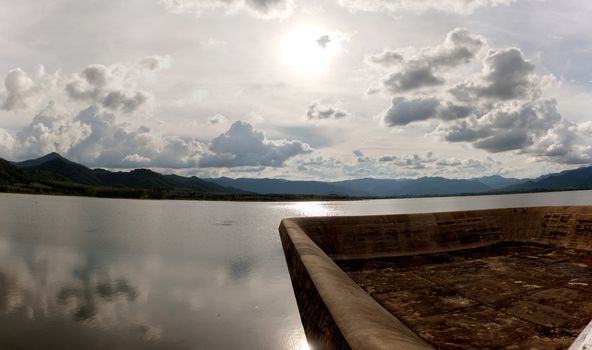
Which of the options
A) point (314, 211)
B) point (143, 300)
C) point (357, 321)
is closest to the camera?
point (357, 321)

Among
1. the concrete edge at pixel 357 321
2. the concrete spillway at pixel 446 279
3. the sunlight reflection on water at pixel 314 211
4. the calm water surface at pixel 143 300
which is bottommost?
the sunlight reflection on water at pixel 314 211

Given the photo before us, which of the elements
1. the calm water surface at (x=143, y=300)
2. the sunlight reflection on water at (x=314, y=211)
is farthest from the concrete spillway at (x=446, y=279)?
the sunlight reflection on water at (x=314, y=211)

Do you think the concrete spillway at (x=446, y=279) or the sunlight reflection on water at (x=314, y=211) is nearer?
the concrete spillway at (x=446, y=279)

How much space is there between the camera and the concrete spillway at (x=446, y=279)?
15.3 feet

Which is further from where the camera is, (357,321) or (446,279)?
(446,279)

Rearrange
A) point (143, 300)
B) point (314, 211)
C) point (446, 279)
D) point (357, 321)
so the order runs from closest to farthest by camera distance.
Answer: point (357, 321) < point (446, 279) < point (143, 300) < point (314, 211)

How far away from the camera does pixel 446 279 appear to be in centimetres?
887

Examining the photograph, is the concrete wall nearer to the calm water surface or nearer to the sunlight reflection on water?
the calm water surface

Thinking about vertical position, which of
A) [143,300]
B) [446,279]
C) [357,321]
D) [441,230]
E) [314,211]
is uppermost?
[357,321]

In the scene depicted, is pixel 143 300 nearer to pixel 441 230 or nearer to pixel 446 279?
pixel 446 279

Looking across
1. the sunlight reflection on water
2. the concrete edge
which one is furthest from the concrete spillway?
the sunlight reflection on water

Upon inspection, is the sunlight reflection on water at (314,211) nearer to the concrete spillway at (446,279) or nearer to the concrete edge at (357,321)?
the concrete spillway at (446,279)

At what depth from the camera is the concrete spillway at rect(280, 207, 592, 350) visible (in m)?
4.67

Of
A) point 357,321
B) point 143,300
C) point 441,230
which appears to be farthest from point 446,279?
point 143,300
